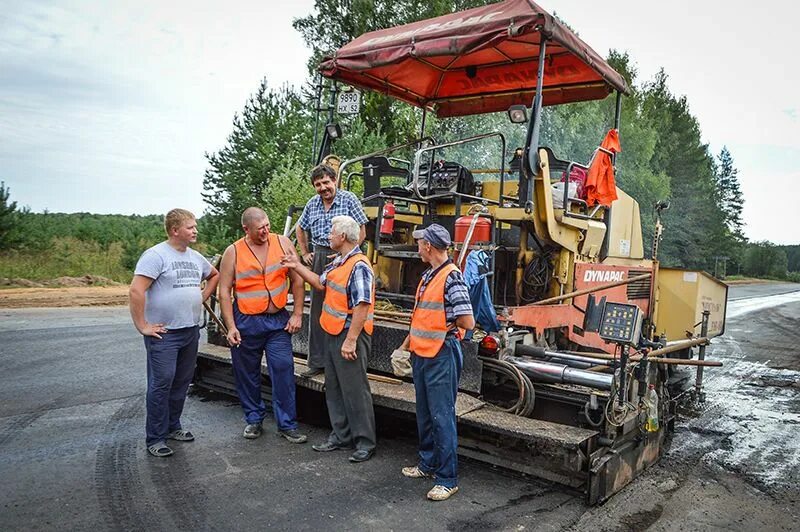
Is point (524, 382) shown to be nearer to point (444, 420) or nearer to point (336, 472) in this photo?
point (444, 420)

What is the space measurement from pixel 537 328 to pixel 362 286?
1.79m

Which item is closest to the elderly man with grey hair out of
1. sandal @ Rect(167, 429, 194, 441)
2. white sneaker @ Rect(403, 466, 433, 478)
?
white sneaker @ Rect(403, 466, 433, 478)

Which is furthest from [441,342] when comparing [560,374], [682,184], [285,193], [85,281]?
[682,184]

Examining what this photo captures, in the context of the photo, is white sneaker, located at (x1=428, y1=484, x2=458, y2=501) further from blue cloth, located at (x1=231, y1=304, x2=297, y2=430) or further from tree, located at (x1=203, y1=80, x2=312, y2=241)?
tree, located at (x1=203, y1=80, x2=312, y2=241)

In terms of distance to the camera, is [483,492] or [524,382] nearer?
[483,492]

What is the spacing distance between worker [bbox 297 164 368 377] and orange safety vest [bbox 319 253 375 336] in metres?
0.45

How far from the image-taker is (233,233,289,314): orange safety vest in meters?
4.88

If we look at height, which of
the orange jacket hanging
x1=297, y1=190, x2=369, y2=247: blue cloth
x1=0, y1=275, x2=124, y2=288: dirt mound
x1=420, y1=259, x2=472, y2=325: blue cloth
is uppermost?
the orange jacket hanging

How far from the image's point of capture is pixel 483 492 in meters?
4.15

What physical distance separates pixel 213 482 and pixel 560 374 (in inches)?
99.4

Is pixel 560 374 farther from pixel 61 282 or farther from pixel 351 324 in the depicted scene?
pixel 61 282

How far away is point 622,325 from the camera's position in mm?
4453

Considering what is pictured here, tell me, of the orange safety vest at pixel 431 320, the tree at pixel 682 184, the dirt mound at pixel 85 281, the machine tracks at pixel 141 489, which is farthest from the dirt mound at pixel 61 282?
the tree at pixel 682 184

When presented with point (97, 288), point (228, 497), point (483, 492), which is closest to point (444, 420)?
point (483, 492)
